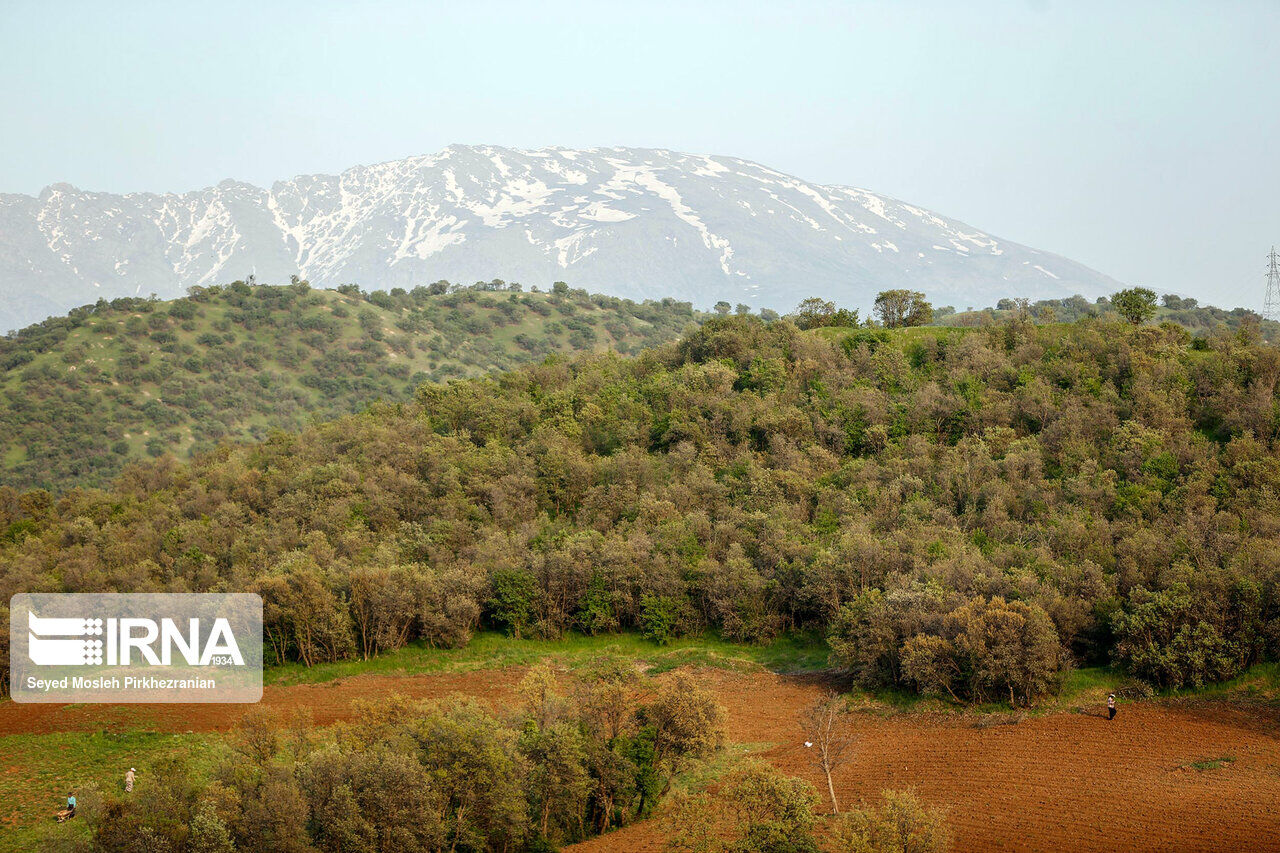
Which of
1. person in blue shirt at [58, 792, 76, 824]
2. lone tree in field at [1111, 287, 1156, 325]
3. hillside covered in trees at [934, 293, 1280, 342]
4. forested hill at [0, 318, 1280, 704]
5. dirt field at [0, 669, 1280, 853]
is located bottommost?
person in blue shirt at [58, 792, 76, 824]

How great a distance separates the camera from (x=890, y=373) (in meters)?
67.5

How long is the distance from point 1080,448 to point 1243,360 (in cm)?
1340

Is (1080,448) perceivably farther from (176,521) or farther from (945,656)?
(176,521)

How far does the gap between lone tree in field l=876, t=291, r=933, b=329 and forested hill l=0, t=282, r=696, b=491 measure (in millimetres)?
68864

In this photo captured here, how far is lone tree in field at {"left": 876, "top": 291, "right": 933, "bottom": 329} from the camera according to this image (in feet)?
266

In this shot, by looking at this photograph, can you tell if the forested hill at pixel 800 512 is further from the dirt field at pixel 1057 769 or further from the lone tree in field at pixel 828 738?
the lone tree in field at pixel 828 738

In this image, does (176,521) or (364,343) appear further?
(364,343)

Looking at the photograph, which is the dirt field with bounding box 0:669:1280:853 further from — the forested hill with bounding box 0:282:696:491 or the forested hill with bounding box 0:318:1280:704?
the forested hill with bounding box 0:282:696:491

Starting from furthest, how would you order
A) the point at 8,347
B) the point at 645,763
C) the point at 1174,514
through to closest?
the point at 8,347
the point at 1174,514
the point at 645,763

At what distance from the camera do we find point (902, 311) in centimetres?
8125

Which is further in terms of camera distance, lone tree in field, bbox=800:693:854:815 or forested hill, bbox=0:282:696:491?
forested hill, bbox=0:282:696:491

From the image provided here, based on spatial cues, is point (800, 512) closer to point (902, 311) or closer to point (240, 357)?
point (902, 311)

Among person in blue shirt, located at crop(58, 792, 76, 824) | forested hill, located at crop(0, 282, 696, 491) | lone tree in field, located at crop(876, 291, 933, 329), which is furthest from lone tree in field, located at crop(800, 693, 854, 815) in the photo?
forested hill, located at crop(0, 282, 696, 491)

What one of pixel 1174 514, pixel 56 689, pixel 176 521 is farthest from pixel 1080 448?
pixel 176 521
